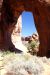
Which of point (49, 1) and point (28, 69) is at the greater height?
point (49, 1)

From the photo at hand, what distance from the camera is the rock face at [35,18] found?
1517cm

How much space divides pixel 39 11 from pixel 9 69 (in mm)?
9069

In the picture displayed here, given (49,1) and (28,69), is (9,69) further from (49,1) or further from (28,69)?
(49,1)

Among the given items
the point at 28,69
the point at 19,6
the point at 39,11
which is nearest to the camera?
the point at 28,69

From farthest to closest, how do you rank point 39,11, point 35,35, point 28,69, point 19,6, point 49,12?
1. point 35,35
2. point 19,6
3. point 39,11
4. point 49,12
5. point 28,69

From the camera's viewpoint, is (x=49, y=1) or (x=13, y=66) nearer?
(x=13, y=66)

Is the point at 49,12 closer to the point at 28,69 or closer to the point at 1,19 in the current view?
the point at 1,19

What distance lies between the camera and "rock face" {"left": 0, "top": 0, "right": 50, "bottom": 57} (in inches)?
597

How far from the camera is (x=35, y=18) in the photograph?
659 inches

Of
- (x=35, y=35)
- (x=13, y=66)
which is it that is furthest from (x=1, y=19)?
(x=35, y=35)

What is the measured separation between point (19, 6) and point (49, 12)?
454 centimetres

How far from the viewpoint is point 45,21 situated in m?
15.4

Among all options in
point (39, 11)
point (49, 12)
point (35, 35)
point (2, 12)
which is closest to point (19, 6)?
point (2, 12)

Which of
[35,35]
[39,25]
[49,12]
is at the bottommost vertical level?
[35,35]
